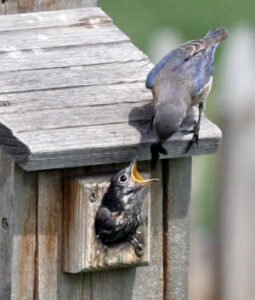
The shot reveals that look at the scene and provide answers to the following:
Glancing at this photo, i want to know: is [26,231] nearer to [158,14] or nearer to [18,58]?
[18,58]

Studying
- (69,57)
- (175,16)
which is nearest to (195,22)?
(175,16)

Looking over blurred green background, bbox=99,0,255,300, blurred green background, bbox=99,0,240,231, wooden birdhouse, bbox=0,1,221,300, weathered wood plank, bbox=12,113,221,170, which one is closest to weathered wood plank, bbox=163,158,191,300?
wooden birdhouse, bbox=0,1,221,300

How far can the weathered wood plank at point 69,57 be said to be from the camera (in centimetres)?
562

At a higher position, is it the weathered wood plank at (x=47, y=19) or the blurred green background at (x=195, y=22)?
the weathered wood plank at (x=47, y=19)

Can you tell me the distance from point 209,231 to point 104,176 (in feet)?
12.5

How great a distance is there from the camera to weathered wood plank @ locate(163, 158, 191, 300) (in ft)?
18.3

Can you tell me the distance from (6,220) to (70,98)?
0.57 meters

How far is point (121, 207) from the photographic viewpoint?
527 cm

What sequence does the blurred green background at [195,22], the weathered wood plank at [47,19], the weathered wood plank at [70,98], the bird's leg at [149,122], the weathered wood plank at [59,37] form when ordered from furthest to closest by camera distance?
the blurred green background at [195,22]
the weathered wood plank at [47,19]
the weathered wood plank at [59,37]
the bird's leg at [149,122]
the weathered wood plank at [70,98]

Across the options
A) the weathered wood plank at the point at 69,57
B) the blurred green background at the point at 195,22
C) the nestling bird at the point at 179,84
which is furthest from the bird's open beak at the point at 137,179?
the blurred green background at the point at 195,22

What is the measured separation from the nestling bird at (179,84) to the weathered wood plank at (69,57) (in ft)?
0.54

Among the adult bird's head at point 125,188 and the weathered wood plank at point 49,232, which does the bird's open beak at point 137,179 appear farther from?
the weathered wood plank at point 49,232

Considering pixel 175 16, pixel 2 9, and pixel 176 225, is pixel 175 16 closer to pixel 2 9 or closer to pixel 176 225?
pixel 2 9

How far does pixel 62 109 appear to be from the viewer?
5.36m
